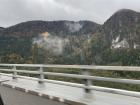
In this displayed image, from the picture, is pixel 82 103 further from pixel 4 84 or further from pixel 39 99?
pixel 4 84

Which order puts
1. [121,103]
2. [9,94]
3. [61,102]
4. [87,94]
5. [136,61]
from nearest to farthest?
[121,103]
[61,102]
[87,94]
[9,94]
[136,61]

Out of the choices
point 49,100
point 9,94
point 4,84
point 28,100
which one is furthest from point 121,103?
point 4,84

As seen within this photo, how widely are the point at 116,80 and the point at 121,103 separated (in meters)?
0.56

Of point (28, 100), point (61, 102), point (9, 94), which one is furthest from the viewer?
point (9, 94)

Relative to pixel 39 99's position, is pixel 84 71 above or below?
above

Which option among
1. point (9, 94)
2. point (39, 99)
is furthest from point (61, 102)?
point (9, 94)

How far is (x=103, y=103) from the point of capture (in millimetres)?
8938

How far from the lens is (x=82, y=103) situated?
889cm

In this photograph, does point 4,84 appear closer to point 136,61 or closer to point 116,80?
point 116,80

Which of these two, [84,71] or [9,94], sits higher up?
[84,71]

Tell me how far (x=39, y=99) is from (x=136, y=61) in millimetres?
154059

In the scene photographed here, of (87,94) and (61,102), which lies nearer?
(61,102)

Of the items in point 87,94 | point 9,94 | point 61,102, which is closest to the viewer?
point 61,102

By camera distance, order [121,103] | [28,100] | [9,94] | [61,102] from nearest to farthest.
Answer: [121,103] → [61,102] → [28,100] → [9,94]
